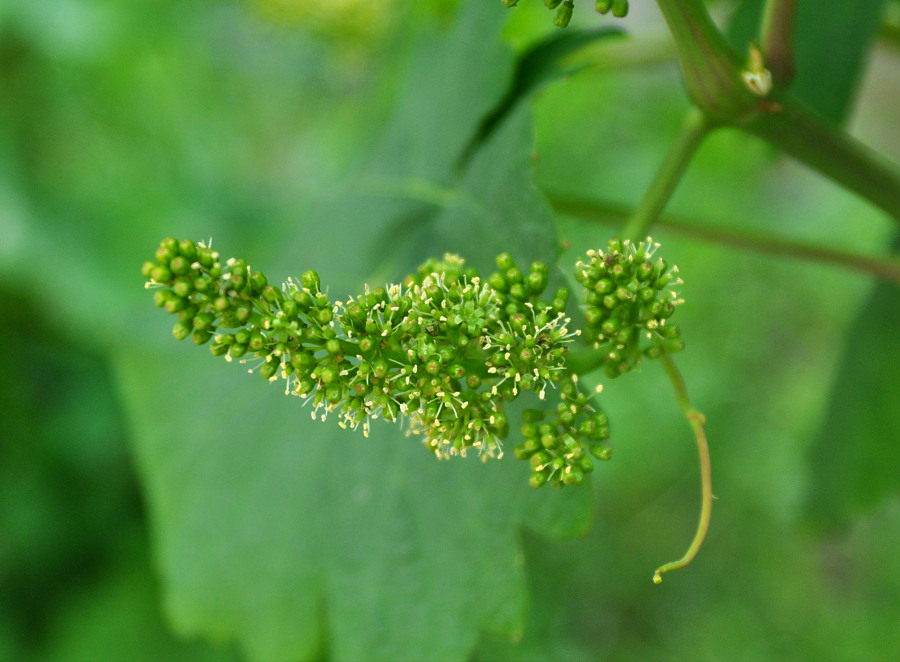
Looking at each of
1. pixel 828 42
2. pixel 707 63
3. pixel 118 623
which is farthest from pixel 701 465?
pixel 118 623

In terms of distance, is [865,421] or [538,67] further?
[865,421]

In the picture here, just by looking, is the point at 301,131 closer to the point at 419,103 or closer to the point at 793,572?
the point at 419,103

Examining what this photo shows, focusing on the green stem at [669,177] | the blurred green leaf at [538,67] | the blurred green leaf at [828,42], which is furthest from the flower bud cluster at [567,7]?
the blurred green leaf at [828,42]

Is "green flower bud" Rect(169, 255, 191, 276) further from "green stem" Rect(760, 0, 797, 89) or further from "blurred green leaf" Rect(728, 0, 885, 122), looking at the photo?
"blurred green leaf" Rect(728, 0, 885, 122)

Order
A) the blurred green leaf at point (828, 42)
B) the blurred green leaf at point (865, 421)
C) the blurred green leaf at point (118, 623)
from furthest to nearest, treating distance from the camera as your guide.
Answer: the blurred green leaf at point (118, 623) < the blurred green leaf at point (865, 421) < the blurred green leaf at point (828, 42)

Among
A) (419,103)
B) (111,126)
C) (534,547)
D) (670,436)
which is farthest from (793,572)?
(111,126)

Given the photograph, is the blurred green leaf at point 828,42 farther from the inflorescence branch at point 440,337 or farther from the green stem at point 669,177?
the inflorescence branch at point 440,337

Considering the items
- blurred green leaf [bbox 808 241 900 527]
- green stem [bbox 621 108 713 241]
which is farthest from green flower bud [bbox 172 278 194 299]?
blurred green leaf [bbox 808 241 900 527]

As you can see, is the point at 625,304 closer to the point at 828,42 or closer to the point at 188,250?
the point at 188,250
